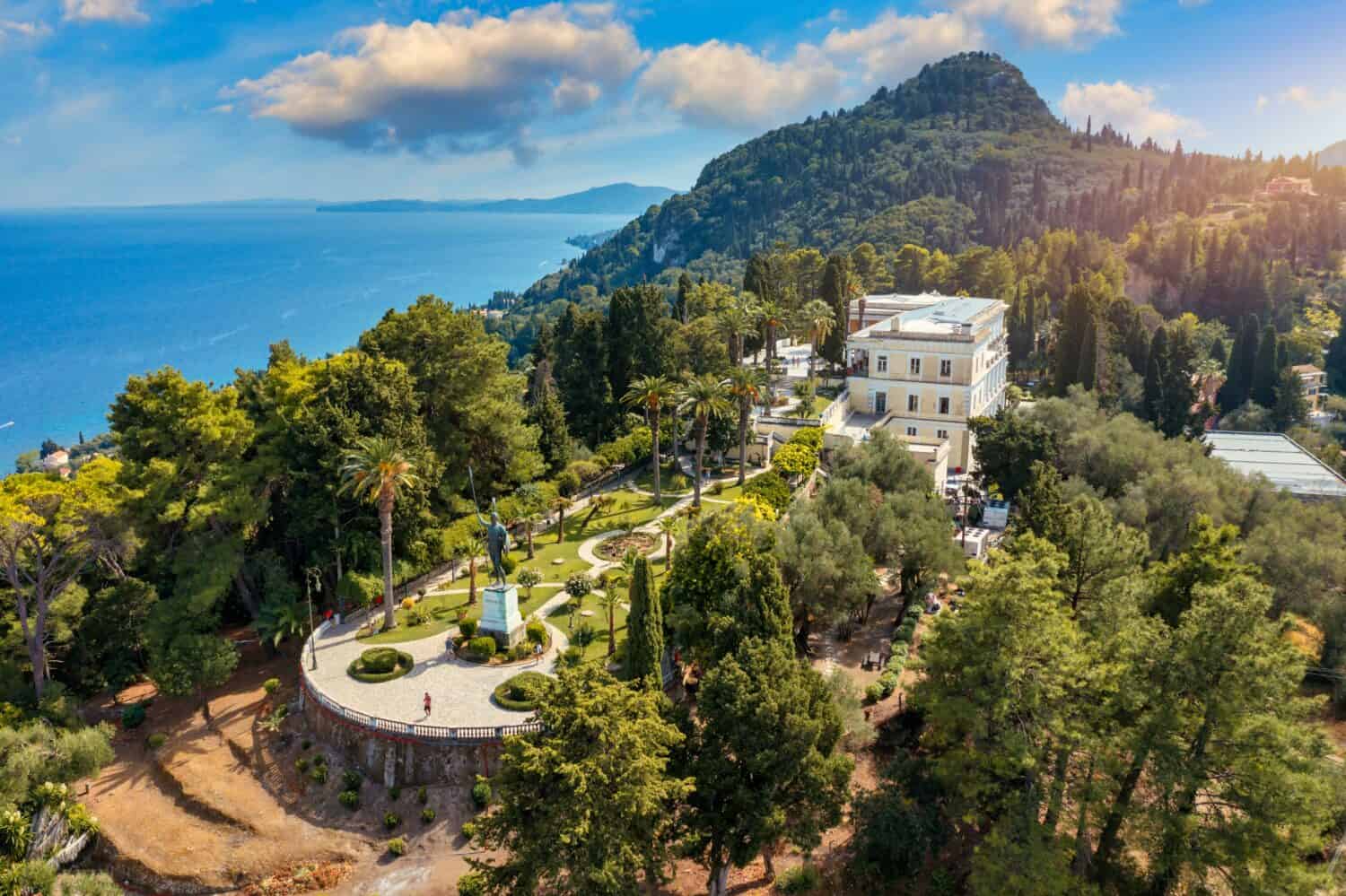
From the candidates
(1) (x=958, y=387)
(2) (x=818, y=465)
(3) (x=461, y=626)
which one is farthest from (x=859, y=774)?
(1) (x=958, y=387)

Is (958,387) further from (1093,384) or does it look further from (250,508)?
(250,508)

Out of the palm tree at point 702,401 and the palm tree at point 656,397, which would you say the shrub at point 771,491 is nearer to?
the palm tree at point 702,401

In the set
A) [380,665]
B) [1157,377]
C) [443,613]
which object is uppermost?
[1157,377]

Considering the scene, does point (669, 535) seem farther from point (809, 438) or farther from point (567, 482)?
point (809, 438)

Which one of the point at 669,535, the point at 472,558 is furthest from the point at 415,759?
the point at 669,535

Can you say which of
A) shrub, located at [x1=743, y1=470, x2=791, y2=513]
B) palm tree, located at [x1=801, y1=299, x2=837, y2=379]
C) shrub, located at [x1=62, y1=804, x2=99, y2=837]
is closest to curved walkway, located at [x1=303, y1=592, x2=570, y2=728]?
shrub, located at [x1=62, y1=804, x2=99, y2=837]

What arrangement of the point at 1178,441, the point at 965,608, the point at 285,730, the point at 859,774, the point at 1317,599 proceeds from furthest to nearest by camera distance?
the point at 1178,441, the point at 1317,599, the point at 285,730, the point at 859,774, the point at 965,608

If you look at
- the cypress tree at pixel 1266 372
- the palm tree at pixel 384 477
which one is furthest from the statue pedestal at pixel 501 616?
the cypress tree at pixel 1266 372
